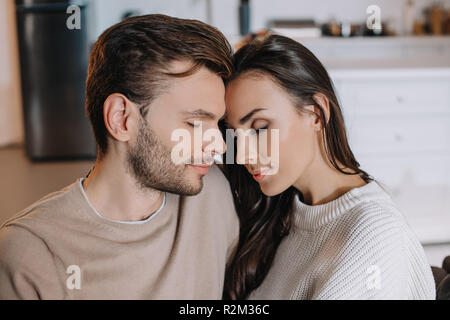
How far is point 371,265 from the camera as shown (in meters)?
0.69

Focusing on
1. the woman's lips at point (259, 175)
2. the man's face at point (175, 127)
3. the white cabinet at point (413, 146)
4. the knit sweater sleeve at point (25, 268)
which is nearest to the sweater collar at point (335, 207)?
the woman's lips at point (259, 175)

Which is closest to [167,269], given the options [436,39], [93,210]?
[93,210]

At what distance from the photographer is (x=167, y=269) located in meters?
0.74

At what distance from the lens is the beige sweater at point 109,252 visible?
615 mm

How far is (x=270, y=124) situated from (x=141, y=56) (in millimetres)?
229

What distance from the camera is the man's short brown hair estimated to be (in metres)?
0.65

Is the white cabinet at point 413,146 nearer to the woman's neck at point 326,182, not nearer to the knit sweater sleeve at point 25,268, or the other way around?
the woman's neck at point 326,182

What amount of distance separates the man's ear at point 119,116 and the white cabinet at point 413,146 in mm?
1355

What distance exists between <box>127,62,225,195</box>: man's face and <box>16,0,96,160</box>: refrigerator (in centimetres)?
11

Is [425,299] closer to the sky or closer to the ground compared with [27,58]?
closer to the ground

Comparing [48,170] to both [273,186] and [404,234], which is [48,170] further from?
[404,234]

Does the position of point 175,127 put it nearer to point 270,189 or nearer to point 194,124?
point 194,124

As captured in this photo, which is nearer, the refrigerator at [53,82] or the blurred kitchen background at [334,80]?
the blurred kitchen background at [334,80]
